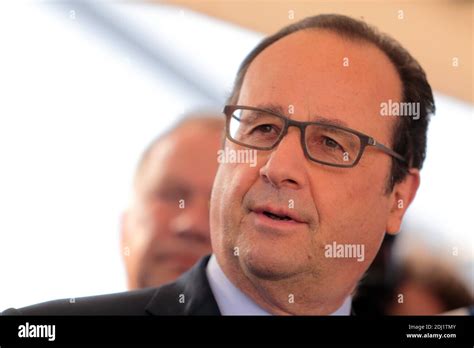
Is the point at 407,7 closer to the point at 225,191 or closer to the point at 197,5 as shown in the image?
the point at 197,5

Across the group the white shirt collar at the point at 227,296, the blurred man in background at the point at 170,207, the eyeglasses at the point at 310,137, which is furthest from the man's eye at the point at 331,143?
the white shirt collar at the point at 227,296

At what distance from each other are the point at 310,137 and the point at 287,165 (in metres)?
0.11

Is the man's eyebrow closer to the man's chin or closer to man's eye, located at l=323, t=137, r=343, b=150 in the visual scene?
man's eye, located at l=323, t=137, r=343, b=150

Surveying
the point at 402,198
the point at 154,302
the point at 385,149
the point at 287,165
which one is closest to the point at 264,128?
the point at 287,165

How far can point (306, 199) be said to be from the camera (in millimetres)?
2438

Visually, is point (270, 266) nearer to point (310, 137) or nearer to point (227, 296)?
point (227, 296)

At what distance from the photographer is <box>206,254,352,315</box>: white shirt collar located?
8.13 ft

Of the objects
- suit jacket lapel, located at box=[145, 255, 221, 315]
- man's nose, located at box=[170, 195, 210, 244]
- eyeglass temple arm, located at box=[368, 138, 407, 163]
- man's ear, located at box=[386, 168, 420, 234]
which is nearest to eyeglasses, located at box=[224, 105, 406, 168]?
eyeglass temple arm, located at box=[368, 138, 407, 163]

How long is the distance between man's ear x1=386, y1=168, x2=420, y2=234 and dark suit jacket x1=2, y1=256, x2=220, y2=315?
1.80 feet

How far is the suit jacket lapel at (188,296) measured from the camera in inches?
97.4

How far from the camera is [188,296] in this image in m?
2.49

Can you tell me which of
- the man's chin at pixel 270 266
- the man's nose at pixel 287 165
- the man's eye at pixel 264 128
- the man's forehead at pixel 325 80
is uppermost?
the man's forehead at pixel 325 80
